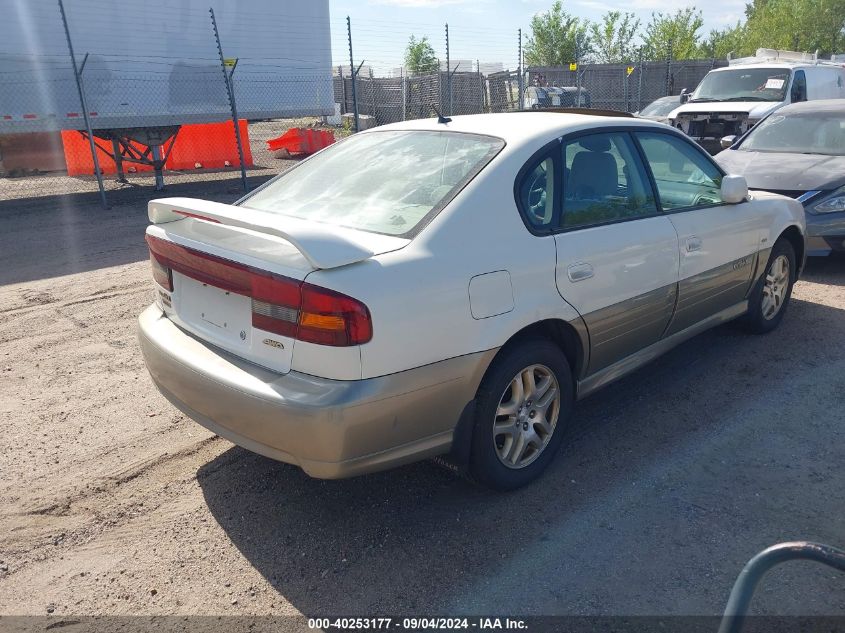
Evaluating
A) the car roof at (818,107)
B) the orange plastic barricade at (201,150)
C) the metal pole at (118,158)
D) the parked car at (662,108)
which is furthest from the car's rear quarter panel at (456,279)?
the parked car at (662,108)

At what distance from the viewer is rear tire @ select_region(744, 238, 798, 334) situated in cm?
507

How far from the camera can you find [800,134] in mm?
8008

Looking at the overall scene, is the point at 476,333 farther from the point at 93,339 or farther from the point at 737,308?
the point at 93,339

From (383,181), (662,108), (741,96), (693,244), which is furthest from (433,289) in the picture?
(662,108)

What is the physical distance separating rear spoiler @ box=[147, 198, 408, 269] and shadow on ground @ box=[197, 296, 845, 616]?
122cm

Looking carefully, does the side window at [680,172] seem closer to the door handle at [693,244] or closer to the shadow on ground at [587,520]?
the door handle at [693,244]

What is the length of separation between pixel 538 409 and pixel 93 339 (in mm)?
3579

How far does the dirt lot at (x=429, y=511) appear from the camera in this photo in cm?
269

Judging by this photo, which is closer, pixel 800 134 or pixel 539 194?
pixel 539 194

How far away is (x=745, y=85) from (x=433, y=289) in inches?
514

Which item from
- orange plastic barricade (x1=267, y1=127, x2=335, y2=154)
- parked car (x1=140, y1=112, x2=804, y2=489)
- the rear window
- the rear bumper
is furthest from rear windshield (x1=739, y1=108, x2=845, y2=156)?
orange plastic barricade (x1=267, y1=127, x2=335, y2=154)

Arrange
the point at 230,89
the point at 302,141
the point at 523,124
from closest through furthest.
Result: the point at 523,124 < the point at 230,89 < the point at 302,141

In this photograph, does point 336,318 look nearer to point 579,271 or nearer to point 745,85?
point 579,271

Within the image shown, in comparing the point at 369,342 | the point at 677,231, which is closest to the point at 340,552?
the point at 369,342
